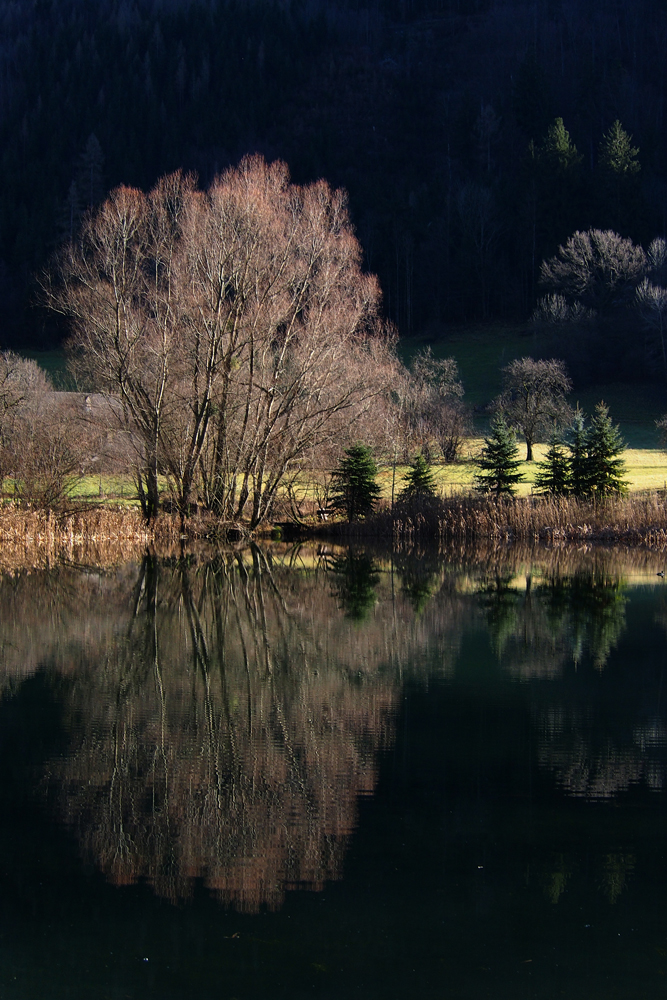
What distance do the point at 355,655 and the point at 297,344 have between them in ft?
58.5

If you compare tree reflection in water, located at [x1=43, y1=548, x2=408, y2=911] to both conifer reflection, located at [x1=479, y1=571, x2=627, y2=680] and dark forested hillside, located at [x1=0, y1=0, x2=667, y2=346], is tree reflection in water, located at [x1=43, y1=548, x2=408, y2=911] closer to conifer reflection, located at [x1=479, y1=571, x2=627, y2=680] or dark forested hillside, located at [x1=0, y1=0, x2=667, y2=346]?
conifer reflection, located at [x1=479, y1=571, x2=627, y2=680]

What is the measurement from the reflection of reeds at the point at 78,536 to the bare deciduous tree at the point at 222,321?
1.13m

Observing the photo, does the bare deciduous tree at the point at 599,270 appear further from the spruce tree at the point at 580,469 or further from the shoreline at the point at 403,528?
the shoreline at the point at 403,528

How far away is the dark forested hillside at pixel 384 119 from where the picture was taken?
84938mm

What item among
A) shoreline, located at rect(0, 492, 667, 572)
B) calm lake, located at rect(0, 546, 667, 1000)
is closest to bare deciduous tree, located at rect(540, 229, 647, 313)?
shoreline, located at rect(0, 492, 667, 572)

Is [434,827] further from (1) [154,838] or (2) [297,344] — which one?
(2) [297,344]

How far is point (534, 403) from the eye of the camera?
49469mm

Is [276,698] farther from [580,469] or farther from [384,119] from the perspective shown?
[384,119]

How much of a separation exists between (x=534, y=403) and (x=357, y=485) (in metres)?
18.5

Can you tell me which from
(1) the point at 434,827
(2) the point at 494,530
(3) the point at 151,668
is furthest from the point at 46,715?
(2) the point at 494,530

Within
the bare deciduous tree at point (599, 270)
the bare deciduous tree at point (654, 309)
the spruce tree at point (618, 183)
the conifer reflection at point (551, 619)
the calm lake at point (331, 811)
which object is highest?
the spruce tree at point (618, 183)

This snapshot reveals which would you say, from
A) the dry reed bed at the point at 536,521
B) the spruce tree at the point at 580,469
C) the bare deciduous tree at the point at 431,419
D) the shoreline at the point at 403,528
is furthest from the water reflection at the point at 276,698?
the bare deciduous tree at the point at 431,419

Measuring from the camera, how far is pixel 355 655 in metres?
14.5

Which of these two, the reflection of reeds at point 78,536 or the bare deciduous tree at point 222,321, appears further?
the bare deciduous tree at point 222,321
